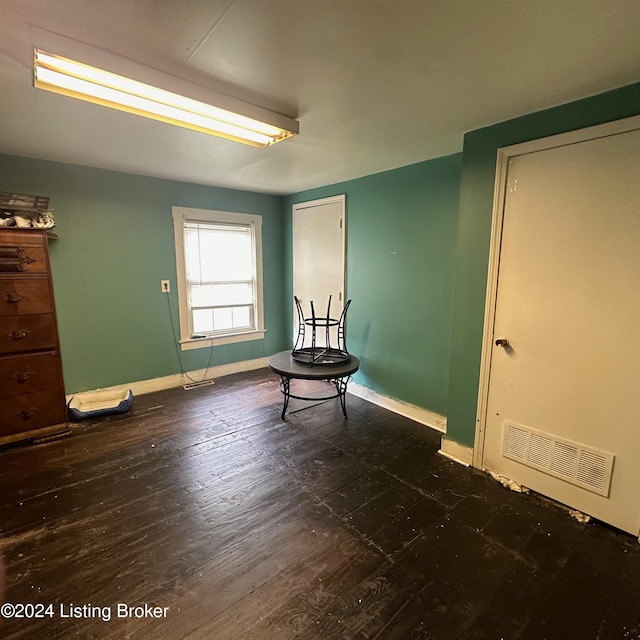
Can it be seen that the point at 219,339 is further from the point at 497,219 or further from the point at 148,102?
the point at 497,219

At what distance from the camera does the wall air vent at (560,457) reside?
1.90 metres

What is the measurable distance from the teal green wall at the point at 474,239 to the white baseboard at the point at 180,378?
2.82m

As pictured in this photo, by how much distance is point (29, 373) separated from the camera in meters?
2.67

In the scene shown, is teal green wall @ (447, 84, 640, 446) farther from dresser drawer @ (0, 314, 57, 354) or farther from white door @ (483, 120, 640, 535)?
dresser drawer @ (0, 314, 57, 354)

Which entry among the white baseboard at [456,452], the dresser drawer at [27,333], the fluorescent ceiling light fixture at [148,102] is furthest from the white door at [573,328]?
the dresser drawer at [27,333]

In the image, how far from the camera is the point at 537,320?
6.82 feet

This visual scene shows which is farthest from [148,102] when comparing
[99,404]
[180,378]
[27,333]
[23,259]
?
[180,378]

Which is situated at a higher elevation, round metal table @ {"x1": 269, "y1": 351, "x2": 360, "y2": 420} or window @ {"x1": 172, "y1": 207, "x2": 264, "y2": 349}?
window @ {"x1": 172, "y1": 207, "x2": 264, "y2": 349}

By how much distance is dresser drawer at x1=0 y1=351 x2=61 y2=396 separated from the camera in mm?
2589

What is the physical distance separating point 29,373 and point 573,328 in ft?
12.6

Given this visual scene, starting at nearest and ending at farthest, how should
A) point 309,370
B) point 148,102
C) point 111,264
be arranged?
point 148,102, point 309,370, point 111,264

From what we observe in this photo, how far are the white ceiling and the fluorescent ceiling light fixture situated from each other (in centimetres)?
8

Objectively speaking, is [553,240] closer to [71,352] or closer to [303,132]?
[303,132]

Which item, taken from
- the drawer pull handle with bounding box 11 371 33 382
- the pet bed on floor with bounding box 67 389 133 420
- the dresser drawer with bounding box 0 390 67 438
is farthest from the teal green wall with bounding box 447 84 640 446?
A: the drawer pull handle with bounding box 11 371 33 382
